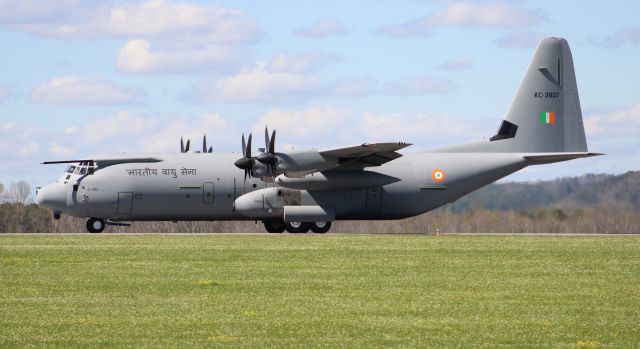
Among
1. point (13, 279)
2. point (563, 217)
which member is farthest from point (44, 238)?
point (563, 217)

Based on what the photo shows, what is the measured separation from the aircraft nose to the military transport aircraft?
0.13 ft

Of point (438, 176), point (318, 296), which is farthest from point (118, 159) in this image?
point (318, 296)

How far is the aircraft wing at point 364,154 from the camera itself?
37938 millimetres

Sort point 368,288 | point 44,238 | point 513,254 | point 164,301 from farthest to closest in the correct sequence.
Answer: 1. point 44,238
2. point 513,254
3. point 368,288
4. point 164,301

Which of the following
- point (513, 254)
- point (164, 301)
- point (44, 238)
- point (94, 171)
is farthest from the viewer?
point (94, 171)

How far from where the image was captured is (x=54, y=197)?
41.2 metres

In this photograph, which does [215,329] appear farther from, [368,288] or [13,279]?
[13,279]

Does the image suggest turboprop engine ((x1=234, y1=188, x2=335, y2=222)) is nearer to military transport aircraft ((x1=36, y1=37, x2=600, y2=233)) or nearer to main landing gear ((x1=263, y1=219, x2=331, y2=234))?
military transport aircraft ((x1=36, y1=37, x2=600, y2=233))

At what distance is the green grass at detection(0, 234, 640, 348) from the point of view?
527 inches

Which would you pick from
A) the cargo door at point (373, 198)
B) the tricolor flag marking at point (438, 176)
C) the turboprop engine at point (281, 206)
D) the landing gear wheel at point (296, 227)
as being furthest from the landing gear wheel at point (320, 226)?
the tricolor flag marking at point (438, 176)

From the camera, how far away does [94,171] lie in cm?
4156

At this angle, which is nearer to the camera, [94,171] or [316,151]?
[316,151]

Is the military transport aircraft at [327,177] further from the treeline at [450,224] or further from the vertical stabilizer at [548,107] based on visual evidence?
the treeline at [450,224]

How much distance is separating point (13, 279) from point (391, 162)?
2349 centimetres
